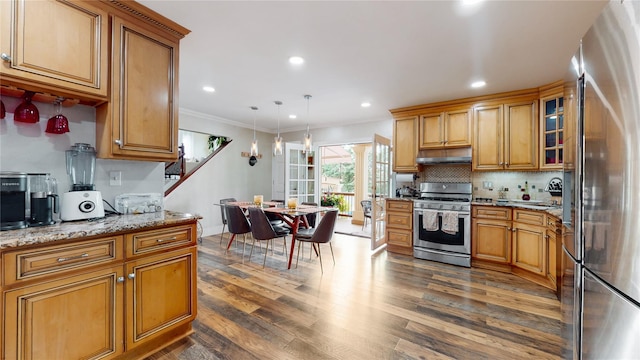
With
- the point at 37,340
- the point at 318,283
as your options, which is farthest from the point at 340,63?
the point at 37,340

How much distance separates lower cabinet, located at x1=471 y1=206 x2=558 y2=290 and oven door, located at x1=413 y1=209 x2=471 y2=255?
0.10 m

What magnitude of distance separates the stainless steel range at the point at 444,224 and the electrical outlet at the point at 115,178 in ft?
11.9

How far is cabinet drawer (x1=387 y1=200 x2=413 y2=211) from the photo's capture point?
13.5 ft

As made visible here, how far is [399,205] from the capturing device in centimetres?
422

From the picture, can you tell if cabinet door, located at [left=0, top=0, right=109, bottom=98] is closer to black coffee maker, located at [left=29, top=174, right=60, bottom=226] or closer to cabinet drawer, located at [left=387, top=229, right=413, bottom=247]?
black coffee maker, located at [left=29, top=174, right=60, bottom=226]

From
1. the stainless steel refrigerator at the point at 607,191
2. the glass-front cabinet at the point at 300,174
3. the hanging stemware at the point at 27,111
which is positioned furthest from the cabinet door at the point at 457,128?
the hanging stemware at the point at 27,111

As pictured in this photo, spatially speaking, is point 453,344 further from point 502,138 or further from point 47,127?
point 47,127

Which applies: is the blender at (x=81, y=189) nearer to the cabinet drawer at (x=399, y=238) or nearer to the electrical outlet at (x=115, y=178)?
the electrical outlet at (x=115, y=178)

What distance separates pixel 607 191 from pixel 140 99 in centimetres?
265

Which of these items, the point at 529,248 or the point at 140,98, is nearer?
the point at 140,98

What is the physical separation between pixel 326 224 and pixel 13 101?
2.80 meters

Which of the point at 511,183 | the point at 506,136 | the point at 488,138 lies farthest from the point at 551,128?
the point at 511,183

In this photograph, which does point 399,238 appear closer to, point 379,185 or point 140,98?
point 379,185

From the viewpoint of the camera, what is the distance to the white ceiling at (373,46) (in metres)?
1.92
